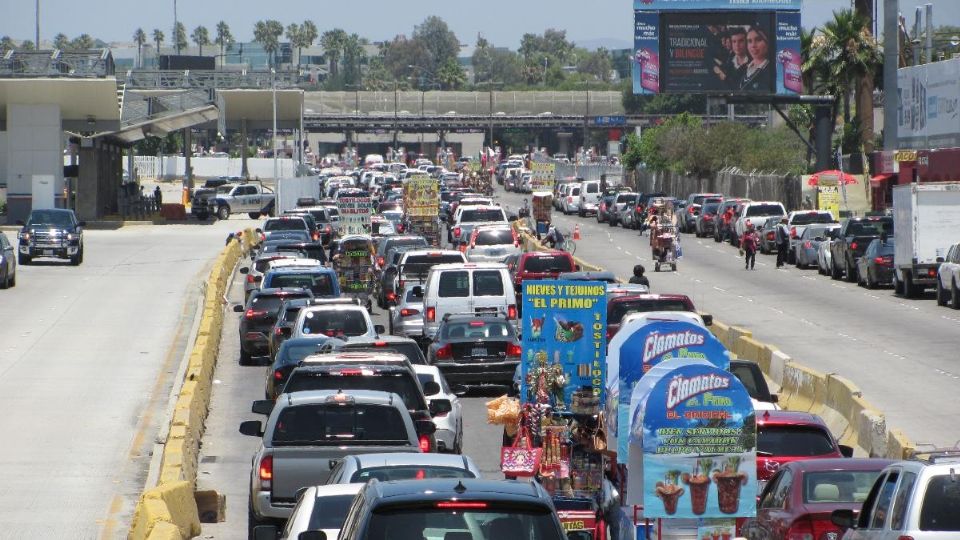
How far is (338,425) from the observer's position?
1487 centimetres

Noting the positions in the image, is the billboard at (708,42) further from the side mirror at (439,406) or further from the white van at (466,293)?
the side mirror at (439,406)

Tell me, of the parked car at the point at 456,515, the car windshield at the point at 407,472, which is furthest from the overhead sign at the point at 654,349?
the parked car at the point at 456,515

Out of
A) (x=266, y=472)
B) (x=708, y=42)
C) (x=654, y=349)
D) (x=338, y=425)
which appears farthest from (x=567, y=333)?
(x=708, y=42)

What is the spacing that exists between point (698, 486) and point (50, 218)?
43453 mm

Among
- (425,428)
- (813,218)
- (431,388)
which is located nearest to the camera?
(425,428)

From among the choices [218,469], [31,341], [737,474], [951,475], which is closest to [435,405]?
[218,469]

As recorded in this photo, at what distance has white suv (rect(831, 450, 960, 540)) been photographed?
9.90m

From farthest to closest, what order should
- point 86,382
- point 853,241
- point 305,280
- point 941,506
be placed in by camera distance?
point 853,241 < point 305,280 < point 86,382 < point 941,506

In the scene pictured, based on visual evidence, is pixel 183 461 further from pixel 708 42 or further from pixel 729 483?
pixel 708 42

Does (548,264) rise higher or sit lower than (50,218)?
lower

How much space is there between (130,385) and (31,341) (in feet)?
22.2

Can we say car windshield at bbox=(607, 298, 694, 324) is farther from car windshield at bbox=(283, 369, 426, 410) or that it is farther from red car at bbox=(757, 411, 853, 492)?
red car at bbox=(757, 411, 853, 492)

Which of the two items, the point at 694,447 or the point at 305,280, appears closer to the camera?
the point at 694,447

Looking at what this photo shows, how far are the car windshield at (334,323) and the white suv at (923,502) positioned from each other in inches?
664
